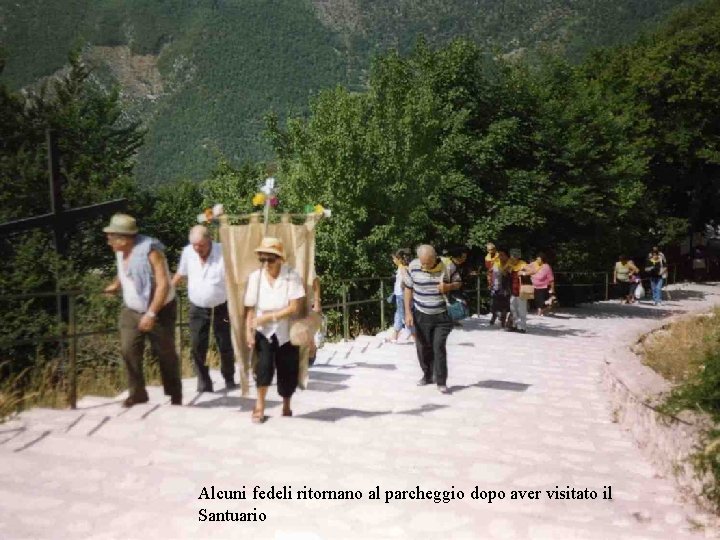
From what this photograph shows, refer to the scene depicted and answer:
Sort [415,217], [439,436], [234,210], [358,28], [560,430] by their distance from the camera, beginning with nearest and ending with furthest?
[439,436], [560,430], [415,217], [234,210], [358,28]

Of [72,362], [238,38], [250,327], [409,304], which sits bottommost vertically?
[72,362]

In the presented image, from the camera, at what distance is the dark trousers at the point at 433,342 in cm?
800

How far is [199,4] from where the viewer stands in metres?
171

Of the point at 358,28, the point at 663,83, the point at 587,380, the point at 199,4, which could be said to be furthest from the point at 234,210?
the point at 199,4

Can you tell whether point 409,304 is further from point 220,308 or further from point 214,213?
point 214,213

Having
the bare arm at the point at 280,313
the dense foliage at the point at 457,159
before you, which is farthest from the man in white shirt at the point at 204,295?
the dense foliage at the point at 457,159

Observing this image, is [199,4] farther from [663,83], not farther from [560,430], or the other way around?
[560,430]

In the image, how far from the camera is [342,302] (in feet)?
48.3

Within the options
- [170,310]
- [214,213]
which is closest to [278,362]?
[170,310]

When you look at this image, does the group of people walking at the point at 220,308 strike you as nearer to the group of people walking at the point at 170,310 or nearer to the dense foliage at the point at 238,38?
the group of people walking at the point at 170,310

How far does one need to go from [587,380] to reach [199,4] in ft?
590

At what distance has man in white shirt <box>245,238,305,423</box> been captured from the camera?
5.95 meters

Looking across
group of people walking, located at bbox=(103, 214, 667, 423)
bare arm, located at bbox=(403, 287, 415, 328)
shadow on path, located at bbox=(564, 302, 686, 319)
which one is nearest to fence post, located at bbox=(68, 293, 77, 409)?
group of people walking, located at bbox=(103, 214, 667, 423)

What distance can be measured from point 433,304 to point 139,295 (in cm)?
338
